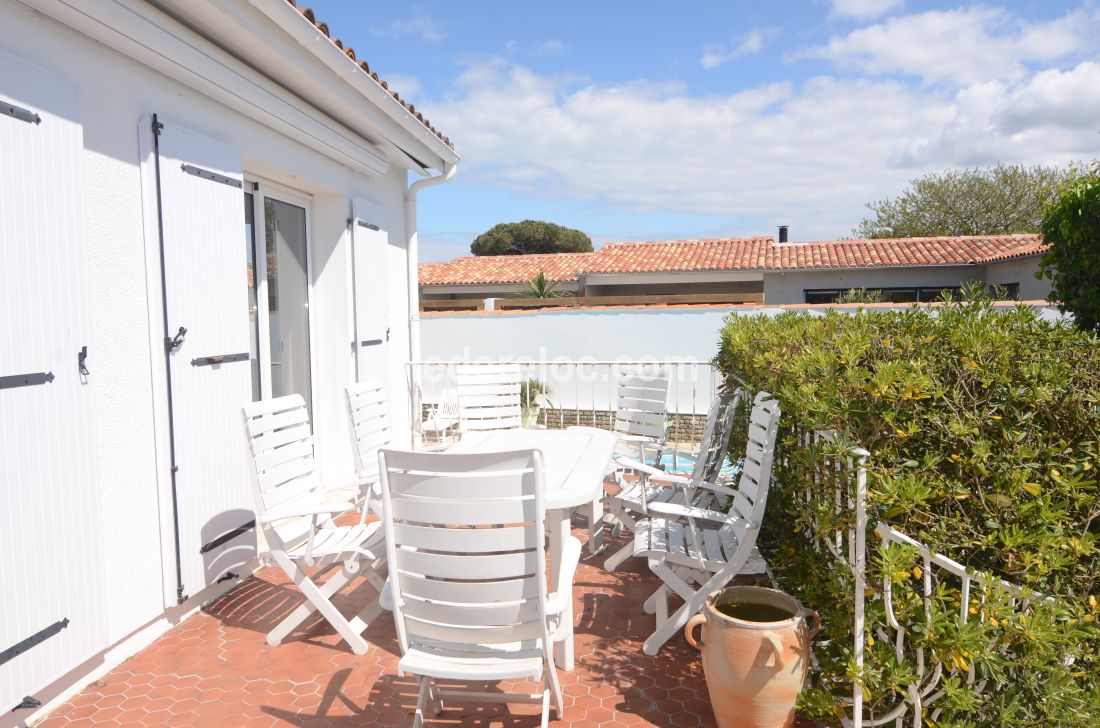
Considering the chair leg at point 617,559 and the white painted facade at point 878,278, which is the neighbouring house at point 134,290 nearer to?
the chair leg at point 617,559

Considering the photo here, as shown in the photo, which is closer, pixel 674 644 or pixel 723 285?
pixel 674 644

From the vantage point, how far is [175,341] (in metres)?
3.18

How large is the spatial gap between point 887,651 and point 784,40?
9127 mm

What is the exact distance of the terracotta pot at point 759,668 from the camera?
81.7 inches

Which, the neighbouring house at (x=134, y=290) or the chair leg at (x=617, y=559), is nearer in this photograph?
the neighbouring house at (x=134, y=290)

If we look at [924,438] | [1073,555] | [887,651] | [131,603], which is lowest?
[131,603]

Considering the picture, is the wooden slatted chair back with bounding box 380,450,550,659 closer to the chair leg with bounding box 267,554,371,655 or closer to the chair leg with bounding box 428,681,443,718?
the chair leg with bounding box 428,681,443,718

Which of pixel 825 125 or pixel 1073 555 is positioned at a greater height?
pixel 825 125

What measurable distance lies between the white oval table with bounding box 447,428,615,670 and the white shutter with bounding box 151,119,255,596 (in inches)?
50.2

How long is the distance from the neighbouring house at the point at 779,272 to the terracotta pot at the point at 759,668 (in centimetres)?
1514

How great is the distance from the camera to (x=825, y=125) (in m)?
16.2

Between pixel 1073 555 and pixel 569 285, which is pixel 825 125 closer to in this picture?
pixel 569 285

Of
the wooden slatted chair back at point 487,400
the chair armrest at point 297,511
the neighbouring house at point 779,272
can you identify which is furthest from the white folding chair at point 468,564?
the neighbouring house at point 779,272

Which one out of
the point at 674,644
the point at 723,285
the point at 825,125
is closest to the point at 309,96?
the point at 674,644
